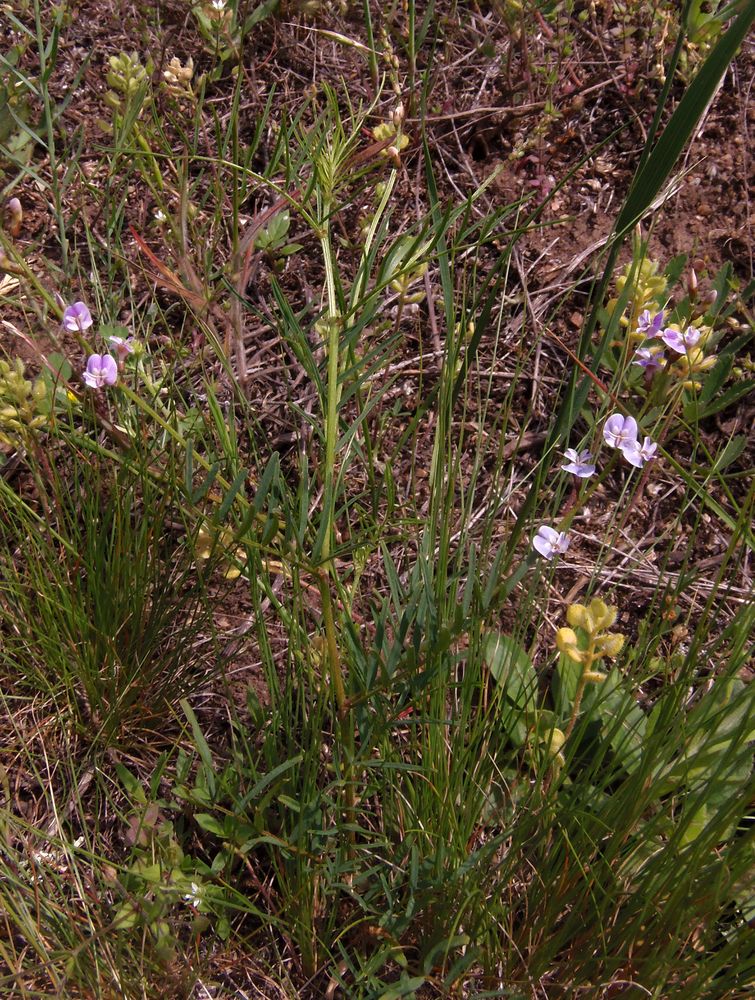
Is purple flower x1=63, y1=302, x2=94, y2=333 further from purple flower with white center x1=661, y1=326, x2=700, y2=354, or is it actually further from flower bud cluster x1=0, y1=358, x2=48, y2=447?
purple flower with white center x1=661, y1=326, x2=700, y2=354

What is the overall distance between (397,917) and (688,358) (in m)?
0.85

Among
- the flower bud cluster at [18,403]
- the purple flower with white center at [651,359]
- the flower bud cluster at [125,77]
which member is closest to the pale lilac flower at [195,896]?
the flower bud cluster at [18,403]

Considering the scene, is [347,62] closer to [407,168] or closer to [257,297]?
[407,168]

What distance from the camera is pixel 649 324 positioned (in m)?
1.31

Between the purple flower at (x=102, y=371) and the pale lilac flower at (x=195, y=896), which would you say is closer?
the pale lilac flower at (x=195, y=896)

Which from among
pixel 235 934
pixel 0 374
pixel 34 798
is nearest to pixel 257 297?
pixel 0 374

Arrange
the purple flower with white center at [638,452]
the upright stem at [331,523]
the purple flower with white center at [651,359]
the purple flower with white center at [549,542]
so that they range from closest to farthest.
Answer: the upright stem at [331,523], the purple flower with white center at [549,542], the purple flower with white center at [638,452], the purple flower with white center at [651,359]

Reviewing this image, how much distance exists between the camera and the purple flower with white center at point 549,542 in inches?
42.5

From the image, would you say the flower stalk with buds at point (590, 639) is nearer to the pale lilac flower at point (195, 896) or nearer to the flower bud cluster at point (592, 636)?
the flower bud cluster at point (592, 636)

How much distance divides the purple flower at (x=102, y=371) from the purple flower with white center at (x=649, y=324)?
0.76 m

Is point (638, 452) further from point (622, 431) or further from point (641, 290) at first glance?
point (641, 290)

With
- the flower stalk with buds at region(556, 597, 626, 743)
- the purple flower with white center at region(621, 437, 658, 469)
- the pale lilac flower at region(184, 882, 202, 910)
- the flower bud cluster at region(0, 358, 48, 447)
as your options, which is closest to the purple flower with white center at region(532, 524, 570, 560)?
the flower stalk with buds at region(556, 597, 626, 743)

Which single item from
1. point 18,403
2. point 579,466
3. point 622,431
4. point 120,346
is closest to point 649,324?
point 622,431

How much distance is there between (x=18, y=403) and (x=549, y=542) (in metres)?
0.77
